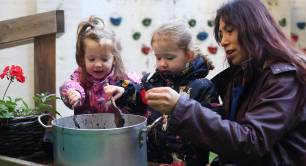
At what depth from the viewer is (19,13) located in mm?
3244

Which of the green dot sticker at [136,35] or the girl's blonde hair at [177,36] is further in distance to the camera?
the green dot sticker at [136,35]

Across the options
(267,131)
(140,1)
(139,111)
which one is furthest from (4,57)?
(267,131)

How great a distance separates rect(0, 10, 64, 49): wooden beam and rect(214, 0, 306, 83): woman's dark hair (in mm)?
1219

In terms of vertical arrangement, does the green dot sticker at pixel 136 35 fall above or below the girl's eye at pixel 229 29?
below

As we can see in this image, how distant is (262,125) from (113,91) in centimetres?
66

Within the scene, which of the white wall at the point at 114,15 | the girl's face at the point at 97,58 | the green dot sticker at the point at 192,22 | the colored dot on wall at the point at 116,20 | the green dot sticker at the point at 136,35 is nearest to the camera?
the girl's face at the point at 97,58

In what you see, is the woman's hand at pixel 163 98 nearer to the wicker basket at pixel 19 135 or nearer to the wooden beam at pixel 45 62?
the wicker basket at pixel 19 135

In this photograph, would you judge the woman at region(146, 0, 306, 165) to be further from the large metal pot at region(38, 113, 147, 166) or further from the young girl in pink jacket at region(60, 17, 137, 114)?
the young girl in pink jacket at region(60, 17, 137, 114)

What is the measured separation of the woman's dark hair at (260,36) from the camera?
134 cm

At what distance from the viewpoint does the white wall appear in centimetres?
323

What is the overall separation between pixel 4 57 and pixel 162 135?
191 centimetres

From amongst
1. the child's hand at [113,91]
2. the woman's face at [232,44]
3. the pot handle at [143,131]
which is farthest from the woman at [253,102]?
the child's hand at [113,91]

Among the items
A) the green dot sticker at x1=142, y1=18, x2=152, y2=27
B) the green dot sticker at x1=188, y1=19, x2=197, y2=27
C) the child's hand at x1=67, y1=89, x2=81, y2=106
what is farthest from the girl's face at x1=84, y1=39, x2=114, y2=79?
the green dot sticker at x1=188, y1=19, x2=197, y2=27

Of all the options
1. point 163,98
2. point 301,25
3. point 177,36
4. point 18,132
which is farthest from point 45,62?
point 301,25
